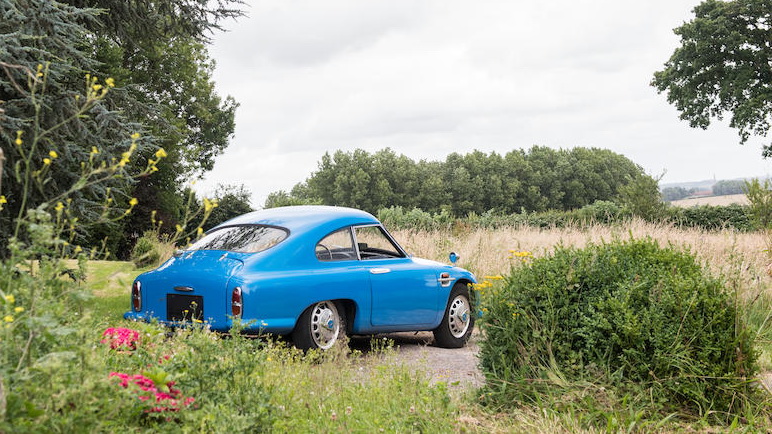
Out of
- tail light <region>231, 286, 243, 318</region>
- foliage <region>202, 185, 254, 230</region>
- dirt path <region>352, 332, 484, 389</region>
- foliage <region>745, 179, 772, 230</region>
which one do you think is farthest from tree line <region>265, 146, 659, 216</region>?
tail light <region>231, 286, 243, 318</region>

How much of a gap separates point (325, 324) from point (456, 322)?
225 cm

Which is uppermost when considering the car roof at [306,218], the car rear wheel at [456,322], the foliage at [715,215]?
the car roof at [306,218]

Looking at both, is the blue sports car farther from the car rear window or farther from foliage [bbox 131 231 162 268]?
foliage [bbox 131 231 162 268]

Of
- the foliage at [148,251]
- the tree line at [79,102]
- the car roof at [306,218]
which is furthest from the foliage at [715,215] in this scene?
the car roof at [306,218]

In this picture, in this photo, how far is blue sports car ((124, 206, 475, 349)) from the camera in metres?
7.21

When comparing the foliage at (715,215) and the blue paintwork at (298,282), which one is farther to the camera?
the foliage at (715,215)

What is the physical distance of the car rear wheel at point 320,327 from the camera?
754 cm

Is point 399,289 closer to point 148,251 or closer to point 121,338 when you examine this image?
point 121,338

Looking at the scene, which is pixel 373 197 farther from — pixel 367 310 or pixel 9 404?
pixel 9 404

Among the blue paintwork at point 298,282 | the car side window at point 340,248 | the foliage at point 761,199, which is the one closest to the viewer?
the blue paintwork at point 298,282

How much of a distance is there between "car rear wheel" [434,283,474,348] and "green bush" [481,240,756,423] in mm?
3204

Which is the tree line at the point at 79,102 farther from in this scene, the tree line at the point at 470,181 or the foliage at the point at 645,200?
the tree line at the point at 470,181

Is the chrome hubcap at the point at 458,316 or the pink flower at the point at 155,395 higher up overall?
the pink flower at the point at 155,395

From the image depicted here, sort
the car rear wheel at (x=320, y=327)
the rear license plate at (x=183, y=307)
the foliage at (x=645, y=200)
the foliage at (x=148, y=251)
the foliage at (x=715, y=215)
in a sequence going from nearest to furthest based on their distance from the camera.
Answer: the rear license plate at (x=183, y=307) < the car rear wheel at (x=320, y=327) < the foliage at (x=148, y=251) < the foliage at (x=645, y=200) < the foliage at (x=715, y=215)
